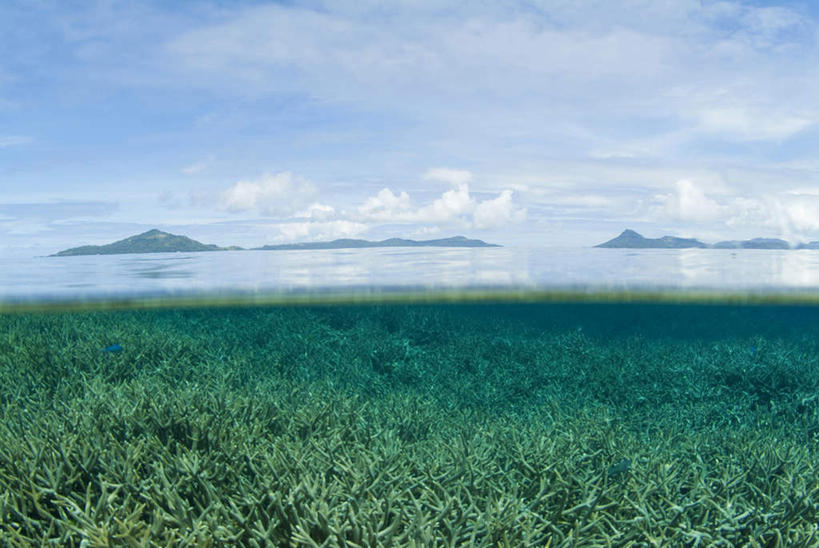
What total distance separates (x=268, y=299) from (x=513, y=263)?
399 inches

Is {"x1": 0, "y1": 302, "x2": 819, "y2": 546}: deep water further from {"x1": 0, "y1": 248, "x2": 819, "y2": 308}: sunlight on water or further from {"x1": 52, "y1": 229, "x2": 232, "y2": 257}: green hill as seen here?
{"x1": 52, "y1": 229, "x2": 232, "y2": 257}: green hill

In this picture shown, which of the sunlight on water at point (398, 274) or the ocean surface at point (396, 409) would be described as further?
the sunlight on water at point (398, 274)

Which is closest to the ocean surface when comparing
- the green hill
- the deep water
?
the deep water

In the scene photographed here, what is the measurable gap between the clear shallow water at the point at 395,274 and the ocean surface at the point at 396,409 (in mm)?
113

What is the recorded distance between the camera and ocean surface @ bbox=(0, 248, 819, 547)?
340 cm

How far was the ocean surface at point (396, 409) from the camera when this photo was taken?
3.40 meters

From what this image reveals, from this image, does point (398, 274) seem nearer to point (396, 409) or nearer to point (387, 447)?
point (396, 409)

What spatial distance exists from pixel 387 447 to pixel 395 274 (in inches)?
549

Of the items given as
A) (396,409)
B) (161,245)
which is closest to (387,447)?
(396,409)

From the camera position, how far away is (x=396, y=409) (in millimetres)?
7012

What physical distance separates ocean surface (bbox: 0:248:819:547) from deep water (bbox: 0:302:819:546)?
0.03m

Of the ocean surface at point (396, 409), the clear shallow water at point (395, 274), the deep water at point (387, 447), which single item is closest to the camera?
the deep water at point (387, 447)

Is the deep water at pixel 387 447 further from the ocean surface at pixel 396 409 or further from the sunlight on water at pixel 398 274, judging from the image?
the sunlight on water at pixel 398 274

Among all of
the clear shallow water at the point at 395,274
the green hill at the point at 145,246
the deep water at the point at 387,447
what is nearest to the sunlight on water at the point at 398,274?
the clear shallow water at the point at 395,274
